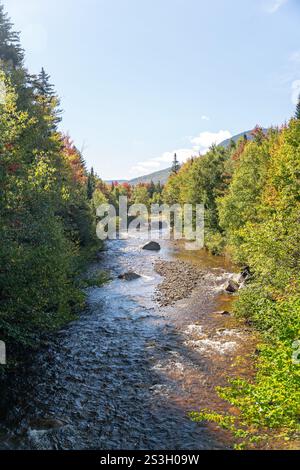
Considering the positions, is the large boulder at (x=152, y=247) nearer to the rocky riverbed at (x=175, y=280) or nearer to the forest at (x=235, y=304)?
the rocky riverbed at (x=175, y=280)

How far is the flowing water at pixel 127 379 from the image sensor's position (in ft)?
36.0

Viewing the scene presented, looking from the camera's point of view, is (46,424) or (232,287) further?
(232,287)

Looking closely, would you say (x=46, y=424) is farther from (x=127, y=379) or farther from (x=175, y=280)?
(x=175, y=280)

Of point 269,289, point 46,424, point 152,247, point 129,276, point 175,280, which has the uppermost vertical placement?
point 269,289

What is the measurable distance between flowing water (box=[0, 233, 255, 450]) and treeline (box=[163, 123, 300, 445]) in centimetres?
111

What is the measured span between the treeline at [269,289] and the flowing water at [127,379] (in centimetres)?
111

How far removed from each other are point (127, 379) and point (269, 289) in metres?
7.92

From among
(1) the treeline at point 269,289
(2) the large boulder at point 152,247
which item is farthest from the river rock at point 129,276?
(2) the large boulder at point 152,247

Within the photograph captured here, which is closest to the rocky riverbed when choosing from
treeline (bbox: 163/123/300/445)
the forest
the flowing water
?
the flowing water

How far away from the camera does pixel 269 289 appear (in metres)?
17.0

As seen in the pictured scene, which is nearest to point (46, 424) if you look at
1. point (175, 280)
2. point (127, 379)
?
point (127, 379)

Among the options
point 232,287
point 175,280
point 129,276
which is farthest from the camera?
point 129,276

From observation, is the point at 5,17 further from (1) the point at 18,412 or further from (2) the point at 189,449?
(2) the point at 189,449
